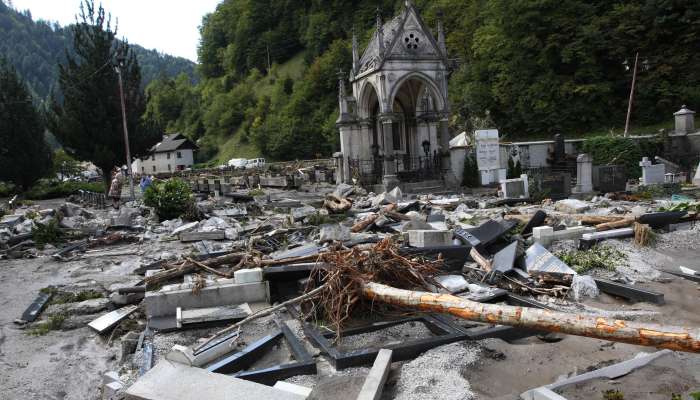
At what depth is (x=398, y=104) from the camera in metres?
23.8

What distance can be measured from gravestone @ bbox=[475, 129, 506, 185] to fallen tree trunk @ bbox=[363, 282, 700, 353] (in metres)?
15.2

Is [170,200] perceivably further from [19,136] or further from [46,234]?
[19,136]

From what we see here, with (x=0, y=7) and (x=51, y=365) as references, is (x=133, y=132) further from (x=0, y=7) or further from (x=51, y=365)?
(x=0, y=7)

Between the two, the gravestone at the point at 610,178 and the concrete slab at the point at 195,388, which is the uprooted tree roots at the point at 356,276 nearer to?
the concrete slab at the point at 195,388

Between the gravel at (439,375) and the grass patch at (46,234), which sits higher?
the grass patch at (46,234)

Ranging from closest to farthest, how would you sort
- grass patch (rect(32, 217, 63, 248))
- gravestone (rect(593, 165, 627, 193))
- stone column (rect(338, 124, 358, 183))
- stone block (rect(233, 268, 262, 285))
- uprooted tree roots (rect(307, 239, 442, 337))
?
uprooted tree roots (rect(307, 239, 442, 337)), stone block (rect(233, 268, 262, 285)), grass patch (rect(32, 217, 63, 248)), gravestone (rect(593, 165, 627, 193)), stone column (rect(338, 124, 358, 183))

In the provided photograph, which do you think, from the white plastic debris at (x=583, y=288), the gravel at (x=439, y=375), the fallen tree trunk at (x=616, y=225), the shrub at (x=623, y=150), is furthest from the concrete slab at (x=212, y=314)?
the shrub at (x=623, y=150)

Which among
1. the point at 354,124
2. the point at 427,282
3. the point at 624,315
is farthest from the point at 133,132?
the point at 624,315

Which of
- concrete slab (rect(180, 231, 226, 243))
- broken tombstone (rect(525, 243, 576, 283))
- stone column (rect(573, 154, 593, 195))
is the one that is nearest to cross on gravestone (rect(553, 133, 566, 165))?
stone column (rect(573, 154, 593, 195))

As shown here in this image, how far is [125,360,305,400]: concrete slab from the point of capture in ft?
12.3

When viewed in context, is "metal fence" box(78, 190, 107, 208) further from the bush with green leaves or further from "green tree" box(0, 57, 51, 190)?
"green tree" box(0, 57, 51, 190)

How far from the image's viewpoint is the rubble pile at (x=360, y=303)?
4234mm

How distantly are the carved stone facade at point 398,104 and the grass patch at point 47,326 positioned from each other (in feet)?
46.1

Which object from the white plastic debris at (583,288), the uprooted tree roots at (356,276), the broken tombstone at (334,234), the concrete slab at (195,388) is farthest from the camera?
the broken tombstone at (334,234)
